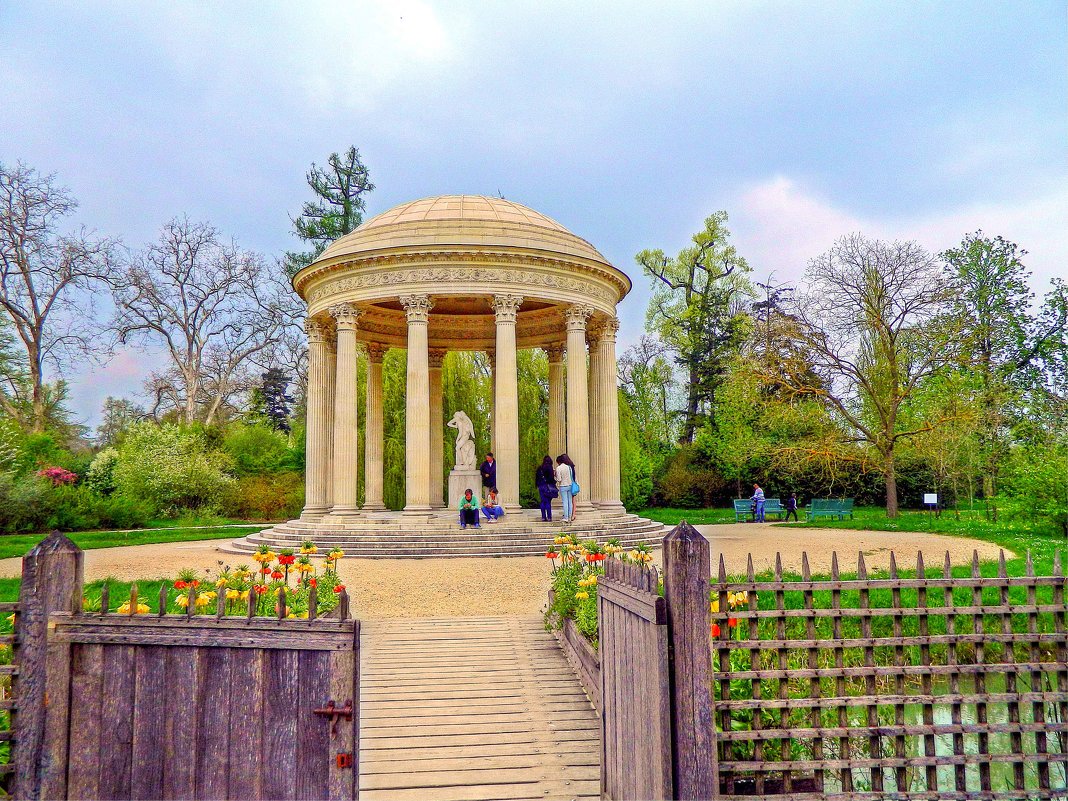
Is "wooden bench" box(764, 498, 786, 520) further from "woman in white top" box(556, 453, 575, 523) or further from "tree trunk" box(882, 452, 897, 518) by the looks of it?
"woman in white top" box(556, 453, 575, 523)

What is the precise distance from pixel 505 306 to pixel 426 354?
3.38m

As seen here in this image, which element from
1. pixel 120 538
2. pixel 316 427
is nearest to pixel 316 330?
pixel 316 427

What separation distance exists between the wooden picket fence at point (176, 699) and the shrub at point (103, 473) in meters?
42.7

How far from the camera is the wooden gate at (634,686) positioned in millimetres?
5022

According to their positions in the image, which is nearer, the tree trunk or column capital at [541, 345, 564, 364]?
the tree trunk

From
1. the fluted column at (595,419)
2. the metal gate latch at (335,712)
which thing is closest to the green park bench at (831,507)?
the fluted column at (595,419)

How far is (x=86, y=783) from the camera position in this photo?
4.95 meters

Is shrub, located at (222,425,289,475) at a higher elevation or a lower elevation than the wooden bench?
higher

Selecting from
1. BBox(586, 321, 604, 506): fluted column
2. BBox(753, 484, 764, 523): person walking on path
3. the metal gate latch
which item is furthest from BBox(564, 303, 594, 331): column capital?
the metal gate latch

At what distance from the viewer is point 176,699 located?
4.90m

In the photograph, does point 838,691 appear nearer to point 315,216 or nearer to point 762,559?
point 762,559

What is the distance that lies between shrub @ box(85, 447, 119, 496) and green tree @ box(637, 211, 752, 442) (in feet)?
125

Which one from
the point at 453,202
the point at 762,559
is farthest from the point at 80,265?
the point at 762,559

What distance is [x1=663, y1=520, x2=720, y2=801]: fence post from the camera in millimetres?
4996
